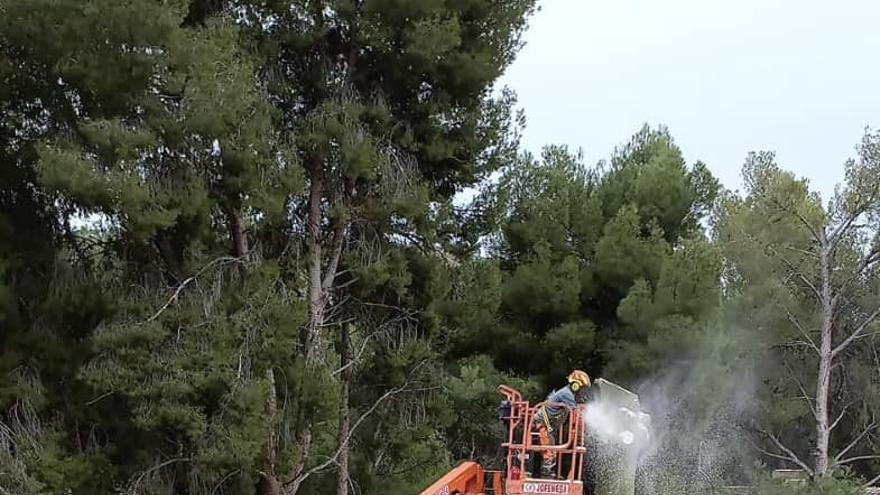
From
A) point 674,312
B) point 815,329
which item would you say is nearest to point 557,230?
point 674,312

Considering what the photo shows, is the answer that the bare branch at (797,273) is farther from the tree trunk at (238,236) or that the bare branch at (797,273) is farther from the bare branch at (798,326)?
the tree trunk at (238,236)

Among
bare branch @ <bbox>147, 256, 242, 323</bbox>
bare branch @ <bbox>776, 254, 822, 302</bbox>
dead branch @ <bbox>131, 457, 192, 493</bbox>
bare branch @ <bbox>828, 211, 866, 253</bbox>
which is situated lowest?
dead branch @ <bbox>131, 457, 192, 493</bbox>

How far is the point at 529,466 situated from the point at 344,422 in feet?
22.9

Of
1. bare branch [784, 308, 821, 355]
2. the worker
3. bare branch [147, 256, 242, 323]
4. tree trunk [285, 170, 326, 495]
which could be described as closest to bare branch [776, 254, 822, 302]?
bare branch [784, 308, 821, 355]

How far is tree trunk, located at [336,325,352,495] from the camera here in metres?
17.9

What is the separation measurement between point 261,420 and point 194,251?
2433 mm

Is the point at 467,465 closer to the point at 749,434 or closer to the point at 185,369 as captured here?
the point at 185,369

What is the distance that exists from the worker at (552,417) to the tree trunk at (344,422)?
683 cm

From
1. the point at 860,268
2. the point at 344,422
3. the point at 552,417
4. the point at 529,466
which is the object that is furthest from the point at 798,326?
the point at 529,466

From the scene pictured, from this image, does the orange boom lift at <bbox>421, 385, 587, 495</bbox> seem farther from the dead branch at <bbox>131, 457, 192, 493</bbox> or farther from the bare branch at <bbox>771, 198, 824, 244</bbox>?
the bare branch at <bbox>771, 198, 824, 244</bbox>

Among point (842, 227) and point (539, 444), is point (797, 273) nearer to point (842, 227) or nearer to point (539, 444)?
point (842, 227)

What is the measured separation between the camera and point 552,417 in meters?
11.3

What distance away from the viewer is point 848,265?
70.0ft

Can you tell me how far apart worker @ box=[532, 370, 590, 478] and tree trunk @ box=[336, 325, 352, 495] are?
6.83m
